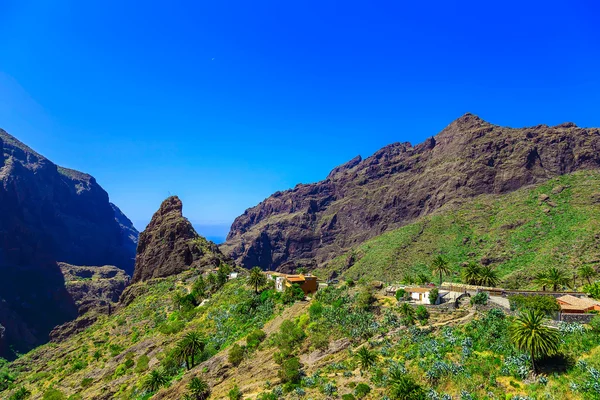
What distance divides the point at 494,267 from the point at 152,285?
105 m

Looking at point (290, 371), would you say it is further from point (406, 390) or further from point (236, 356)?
point (406, 390)

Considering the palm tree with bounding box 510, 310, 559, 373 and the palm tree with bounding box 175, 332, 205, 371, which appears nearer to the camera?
the palm tree with bounding box 510, 310, 559, 373

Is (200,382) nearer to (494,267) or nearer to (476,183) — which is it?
(494,267)

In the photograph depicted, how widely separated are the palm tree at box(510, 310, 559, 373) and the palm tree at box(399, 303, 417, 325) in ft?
41.8

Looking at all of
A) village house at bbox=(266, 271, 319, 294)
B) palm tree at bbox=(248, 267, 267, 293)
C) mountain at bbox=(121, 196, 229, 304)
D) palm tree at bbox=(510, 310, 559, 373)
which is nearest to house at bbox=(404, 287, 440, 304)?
palm tree at bbox=(510, 310, 559, 373)

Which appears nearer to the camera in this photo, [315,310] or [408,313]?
[408,313]

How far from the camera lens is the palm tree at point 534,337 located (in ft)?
95.0

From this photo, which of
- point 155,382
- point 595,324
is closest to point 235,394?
point 155,382

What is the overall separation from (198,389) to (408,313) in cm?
2629

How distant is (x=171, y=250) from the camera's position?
123 meters

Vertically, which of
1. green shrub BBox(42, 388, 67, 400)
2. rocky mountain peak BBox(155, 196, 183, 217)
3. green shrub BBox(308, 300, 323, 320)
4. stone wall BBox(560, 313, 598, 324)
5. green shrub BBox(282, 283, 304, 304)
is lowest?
green shrub BBox(42, 388, 67, 400)

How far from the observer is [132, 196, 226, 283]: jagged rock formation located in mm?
118562

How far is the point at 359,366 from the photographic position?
126ft

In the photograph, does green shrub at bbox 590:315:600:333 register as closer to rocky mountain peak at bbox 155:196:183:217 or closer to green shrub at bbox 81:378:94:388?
green shrub at bbox 81:378:94:388
